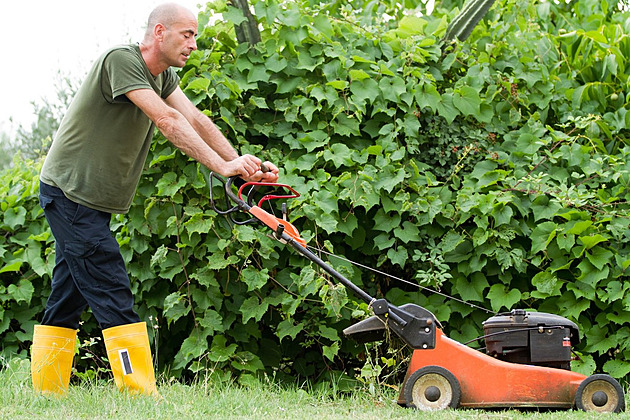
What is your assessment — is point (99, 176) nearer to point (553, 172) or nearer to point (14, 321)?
point (14, 321)

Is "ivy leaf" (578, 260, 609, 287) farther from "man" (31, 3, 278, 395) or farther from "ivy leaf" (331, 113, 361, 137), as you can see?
"man" (31, 3, 278, 395)

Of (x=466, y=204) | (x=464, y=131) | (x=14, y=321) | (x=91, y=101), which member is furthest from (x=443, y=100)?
(x=14, y=321)

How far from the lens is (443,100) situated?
4.81 meters

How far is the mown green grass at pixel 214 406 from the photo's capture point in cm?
310

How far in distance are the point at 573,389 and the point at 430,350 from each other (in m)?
0.66

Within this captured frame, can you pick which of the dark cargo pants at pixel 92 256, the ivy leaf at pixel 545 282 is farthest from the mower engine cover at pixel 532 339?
the dark cargo pants at pixel 92 256

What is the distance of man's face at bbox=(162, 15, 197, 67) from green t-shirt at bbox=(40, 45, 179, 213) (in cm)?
14

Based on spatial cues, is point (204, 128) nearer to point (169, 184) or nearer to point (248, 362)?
point (169, 184)

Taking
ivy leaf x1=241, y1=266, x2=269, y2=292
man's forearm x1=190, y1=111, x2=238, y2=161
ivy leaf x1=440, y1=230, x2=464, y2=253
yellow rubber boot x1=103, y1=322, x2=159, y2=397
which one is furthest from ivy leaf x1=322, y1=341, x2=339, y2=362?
man's forearm x1=190, y1=111, x2=238, y2=161

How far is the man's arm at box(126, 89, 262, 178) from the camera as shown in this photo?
10.6ft

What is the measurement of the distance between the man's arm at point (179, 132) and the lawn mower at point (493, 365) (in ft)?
0.43

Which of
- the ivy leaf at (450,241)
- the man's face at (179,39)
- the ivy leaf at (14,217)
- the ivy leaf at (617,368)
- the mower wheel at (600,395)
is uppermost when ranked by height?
the man's face at (179,39)

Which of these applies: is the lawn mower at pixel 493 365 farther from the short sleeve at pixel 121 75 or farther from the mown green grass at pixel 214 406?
the short sleeve at pixel 121 75

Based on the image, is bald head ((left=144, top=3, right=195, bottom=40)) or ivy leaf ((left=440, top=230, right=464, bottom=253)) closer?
bald head ((left=144, top=3, right=195, bottom=40))
